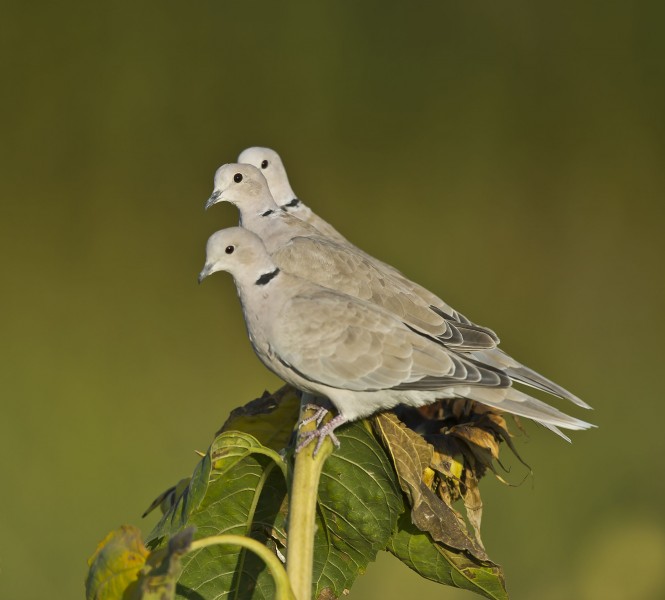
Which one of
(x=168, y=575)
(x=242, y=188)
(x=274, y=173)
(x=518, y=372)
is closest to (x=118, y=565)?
(x=168, y=575)

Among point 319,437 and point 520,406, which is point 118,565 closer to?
point 319,437

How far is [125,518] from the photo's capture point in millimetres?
3164

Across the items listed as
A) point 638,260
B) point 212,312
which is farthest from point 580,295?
point 212,312

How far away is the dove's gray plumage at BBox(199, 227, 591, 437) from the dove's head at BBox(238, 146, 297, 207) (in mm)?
832

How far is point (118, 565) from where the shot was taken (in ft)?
3.84

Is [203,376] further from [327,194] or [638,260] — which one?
[638,260]

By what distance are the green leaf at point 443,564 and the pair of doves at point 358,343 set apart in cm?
20

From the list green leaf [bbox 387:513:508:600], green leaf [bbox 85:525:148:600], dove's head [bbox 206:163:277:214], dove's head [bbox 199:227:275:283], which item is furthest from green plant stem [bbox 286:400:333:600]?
dove's head [bbox 206:163:277:214]

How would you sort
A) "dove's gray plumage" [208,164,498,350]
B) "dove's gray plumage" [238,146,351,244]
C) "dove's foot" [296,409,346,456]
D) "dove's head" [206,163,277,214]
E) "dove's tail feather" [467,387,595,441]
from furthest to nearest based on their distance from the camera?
"dove's gray plumage" [238,146,351,244], "dove's head" [206,163,277,214], "dove's gray plumage" [208,164,498,350], "dove's tail feather" [467,387,595,441], "dove's foot" [296,409,346,456]

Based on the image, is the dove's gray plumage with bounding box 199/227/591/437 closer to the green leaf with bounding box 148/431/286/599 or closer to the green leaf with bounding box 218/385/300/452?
the green leaf with bounding box 218/385/300/452

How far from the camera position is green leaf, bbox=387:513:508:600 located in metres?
1.51

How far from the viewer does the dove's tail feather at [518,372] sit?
2041mm

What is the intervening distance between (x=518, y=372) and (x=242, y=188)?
0.79 m

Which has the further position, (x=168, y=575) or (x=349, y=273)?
(x=349, y=273)
